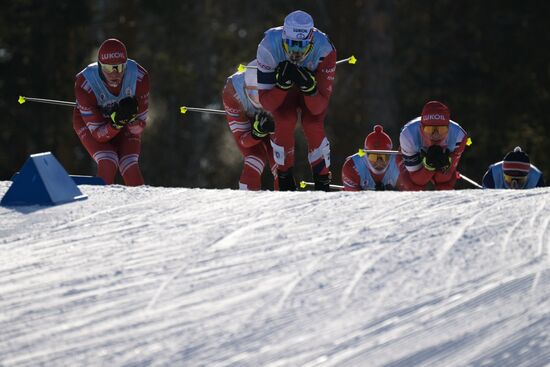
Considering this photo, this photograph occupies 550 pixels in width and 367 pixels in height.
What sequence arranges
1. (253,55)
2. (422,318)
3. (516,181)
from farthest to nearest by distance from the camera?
1. (253,55)
2. (516,181)
3. (422,318)

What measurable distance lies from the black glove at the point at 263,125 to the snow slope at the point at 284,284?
15.1 feet

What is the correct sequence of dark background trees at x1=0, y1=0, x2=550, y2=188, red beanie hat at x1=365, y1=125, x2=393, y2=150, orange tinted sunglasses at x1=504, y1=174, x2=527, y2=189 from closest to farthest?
orange tinted sunglasses at x1=504, y1=174, x2=527, y2=189 → red beanie hat at x1=365, y1=125, x2=393, y2=150 → dark background trees at x1=0, y1=0, x2=550, y2=188

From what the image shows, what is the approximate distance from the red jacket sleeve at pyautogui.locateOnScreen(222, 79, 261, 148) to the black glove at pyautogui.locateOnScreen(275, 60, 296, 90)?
2243mm

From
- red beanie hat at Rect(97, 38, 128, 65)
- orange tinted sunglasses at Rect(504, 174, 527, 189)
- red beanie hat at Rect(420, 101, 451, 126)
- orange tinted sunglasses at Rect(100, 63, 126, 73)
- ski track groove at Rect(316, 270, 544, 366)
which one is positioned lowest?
orange tinted sunglasses at Rect(504, 174, 527, 189)

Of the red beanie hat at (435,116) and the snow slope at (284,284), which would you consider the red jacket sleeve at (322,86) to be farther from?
the snow slope at (284,284)

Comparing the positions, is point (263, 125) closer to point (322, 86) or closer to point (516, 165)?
point (322, 86)

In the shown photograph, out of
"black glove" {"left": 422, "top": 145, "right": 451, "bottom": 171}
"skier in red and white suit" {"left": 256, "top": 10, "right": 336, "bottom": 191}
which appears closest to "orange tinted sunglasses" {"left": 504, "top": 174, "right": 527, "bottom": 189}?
"black glove" {"left": 422, "top": 145, "right": 451, "bottom": 171}

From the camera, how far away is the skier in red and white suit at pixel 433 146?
11.9m

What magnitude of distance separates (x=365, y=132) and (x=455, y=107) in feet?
10.0

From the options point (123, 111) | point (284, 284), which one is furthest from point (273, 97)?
point (284, 284)

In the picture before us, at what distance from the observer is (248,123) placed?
40.9ft

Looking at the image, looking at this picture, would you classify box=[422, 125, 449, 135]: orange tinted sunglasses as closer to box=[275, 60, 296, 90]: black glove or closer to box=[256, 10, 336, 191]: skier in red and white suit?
box=[256, 10, 336, 191]: skier in red and white suit

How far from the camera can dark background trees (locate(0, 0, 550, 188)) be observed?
2777cm

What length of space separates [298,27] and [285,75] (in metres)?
0.36
